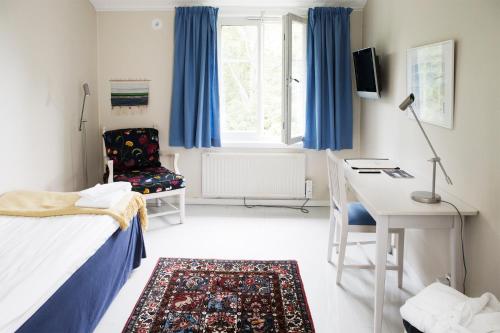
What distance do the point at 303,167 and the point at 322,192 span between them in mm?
370

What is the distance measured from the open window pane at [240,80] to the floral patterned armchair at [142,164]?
0.79m

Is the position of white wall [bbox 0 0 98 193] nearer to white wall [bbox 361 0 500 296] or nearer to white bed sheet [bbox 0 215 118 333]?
white bed sheet [bbox 0 215 118 333]

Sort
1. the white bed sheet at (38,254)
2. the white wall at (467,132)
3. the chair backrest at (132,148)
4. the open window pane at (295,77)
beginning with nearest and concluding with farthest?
1. the white bed sheet at (38,254)
2. the white wall at (467,132)
3. the open window pane at (295,77)
4. the chair backrest at (132,148)

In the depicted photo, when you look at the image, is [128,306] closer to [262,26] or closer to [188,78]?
[188,78]

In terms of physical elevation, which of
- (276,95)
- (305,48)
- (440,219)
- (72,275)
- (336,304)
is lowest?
(336,304)

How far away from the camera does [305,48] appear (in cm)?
489

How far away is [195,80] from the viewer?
16.4ft

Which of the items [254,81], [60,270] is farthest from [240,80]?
[60,270]

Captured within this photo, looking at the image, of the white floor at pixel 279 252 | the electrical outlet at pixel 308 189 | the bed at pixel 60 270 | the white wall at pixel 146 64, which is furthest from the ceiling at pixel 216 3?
the bed at pixel 60 270

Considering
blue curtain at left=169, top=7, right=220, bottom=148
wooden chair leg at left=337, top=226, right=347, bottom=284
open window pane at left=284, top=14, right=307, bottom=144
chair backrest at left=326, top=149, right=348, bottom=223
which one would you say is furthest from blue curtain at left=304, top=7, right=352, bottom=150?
wooden chair leg at left=337, top=226, right=347, bottom=284

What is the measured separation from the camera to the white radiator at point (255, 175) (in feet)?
16.9

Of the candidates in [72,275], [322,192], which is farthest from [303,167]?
[72,275]

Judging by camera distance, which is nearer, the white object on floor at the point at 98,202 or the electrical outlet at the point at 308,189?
the white object on floor at the point at 98,202

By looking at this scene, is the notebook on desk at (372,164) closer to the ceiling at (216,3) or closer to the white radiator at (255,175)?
the white radiator at (255,175)
